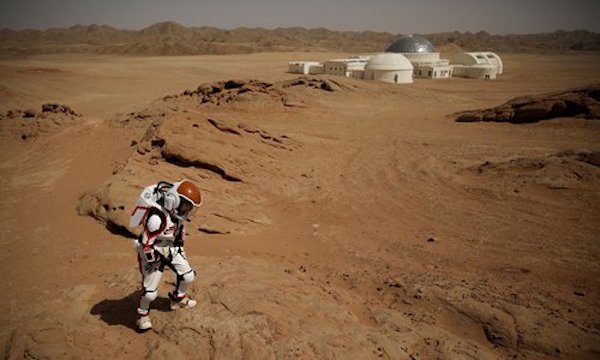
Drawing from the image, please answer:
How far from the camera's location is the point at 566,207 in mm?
8898

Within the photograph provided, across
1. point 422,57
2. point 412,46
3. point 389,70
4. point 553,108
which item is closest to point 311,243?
point 553,108

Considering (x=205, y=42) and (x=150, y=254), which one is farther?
(x=205, y=42)

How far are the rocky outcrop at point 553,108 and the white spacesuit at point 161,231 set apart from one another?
1647cm

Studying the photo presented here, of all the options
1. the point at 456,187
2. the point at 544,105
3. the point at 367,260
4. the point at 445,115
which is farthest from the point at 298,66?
the point at 367,260

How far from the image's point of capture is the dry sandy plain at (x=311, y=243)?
477cm

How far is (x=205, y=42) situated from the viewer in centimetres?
8188

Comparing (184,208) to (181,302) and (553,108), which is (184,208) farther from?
(553,108)

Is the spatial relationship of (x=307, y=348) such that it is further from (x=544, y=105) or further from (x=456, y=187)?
(x=544, y=105)

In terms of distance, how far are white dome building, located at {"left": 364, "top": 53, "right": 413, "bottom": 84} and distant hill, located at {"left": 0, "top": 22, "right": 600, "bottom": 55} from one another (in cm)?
4627

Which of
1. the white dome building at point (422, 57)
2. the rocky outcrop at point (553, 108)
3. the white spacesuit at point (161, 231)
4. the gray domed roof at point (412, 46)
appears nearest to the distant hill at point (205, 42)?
the gray domed roof at point (412, 46)

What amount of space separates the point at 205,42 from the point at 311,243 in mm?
81478

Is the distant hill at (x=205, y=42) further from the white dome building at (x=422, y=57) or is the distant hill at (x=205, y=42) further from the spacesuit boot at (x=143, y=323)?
the spacesuit boot at (x=143, y=323)

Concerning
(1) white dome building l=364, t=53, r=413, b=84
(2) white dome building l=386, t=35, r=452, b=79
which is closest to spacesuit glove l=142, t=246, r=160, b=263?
(1) white dome building l=364, t=53, r=413, b=84

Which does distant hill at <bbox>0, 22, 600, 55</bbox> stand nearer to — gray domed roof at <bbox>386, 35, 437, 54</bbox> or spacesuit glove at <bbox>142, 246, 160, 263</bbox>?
gray domed roof at <bbox>386, 35, 437, 54</bbox>
